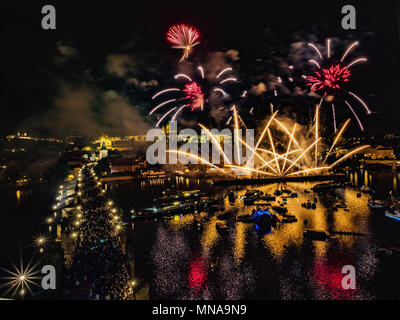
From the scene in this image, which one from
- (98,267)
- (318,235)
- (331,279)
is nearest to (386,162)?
(318,235)

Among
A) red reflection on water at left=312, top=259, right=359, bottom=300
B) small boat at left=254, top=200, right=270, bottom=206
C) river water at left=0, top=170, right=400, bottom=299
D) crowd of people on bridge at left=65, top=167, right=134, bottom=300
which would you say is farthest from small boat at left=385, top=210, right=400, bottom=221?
crowd of people on bridge at left=65, top=167, right=134, bottom=300

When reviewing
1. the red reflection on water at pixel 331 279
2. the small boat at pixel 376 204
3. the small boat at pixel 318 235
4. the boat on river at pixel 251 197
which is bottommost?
the red reflection on water at pixel 331 279

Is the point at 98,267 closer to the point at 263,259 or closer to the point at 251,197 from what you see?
the point at 263,259

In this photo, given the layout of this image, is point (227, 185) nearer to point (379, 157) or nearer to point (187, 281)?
point (187, 281)

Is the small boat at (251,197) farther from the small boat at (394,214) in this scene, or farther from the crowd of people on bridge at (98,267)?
the crowd of people on bridge at (98,267)

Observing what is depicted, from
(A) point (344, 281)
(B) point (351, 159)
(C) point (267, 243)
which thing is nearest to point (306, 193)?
(C) point (267, 243)

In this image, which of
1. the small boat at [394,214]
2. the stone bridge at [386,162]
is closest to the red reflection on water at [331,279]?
the small boat at [394,214]

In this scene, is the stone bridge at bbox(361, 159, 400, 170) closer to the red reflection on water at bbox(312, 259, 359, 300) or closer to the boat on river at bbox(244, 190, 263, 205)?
the boat on river at bbox(244, 190, 263, 205)
